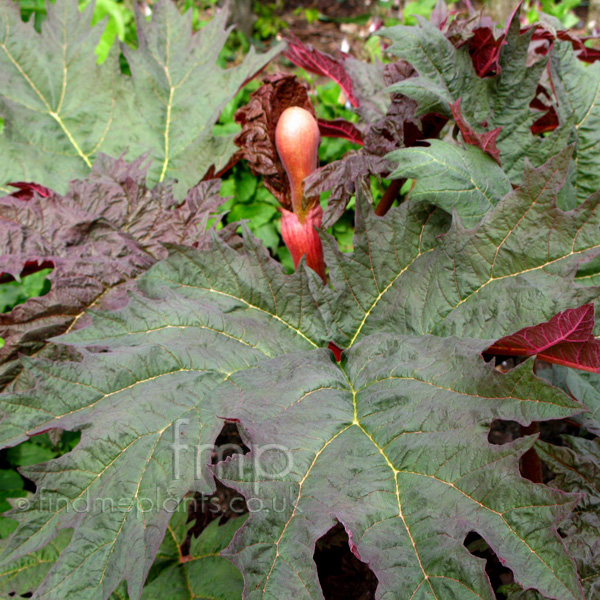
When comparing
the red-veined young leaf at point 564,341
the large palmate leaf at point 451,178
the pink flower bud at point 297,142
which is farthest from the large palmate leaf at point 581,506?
the pink flower bud at point 297,142

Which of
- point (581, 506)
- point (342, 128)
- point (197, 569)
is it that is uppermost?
point (342, 128)

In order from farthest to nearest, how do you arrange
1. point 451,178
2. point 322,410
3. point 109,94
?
point 109,94
point 451,178
point 322,410

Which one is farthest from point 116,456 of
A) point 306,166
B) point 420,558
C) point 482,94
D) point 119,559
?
point 482,94

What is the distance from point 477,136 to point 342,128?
0.41m

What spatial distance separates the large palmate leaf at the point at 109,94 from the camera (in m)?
1.29

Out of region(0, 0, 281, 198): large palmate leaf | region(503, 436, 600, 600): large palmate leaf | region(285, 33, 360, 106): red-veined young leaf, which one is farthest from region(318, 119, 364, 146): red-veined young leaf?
region(503, 436, 600, 600): large palmate leaf

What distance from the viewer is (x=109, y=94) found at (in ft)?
4.40

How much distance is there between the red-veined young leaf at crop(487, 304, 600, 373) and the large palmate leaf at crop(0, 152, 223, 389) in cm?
59

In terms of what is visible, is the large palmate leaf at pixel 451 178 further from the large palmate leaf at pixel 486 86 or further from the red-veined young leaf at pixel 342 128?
the red-veined young leaf at pixel 342 128

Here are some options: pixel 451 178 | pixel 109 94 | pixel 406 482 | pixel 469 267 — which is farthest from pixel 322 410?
pixel 109 94

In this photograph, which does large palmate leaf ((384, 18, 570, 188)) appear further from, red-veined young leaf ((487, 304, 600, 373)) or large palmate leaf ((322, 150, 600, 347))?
red-veined young leaf ((487, 304, 600, 373))

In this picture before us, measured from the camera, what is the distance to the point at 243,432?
2.39ft

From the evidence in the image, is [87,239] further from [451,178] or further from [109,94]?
[451,178]

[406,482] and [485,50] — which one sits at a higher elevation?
[485,50]
